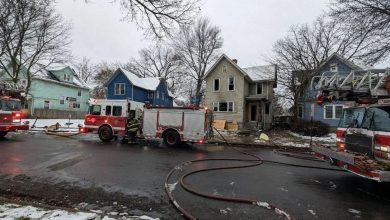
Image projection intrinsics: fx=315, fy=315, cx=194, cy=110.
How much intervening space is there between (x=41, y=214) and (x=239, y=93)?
30.2m

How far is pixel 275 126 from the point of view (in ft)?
116

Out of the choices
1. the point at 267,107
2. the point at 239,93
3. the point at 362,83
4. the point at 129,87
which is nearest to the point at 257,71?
the point at 267,107

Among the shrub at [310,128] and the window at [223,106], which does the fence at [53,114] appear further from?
the shrub at [310,128]

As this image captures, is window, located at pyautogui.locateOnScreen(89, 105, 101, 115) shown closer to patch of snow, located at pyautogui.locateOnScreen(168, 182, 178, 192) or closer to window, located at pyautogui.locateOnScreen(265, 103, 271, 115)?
patch of snow, located at pyautogui.locateOnScreen(168, 182, 178, 192)

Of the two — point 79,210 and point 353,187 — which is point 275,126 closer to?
point 353,187

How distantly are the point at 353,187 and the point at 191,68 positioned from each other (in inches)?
1720

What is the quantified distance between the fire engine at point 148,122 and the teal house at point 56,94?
2608 centimetres

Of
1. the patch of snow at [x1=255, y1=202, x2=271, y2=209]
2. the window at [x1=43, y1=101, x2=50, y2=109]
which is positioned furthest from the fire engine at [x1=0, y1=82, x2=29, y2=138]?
the window at [x1=43, y1=101, x2=50, y2=109]

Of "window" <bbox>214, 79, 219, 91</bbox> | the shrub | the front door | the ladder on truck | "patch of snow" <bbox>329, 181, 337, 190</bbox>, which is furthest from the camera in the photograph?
the front door

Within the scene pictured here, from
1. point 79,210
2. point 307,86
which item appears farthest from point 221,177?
point 307,86

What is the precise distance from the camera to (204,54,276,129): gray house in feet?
112

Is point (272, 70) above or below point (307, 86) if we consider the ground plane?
above

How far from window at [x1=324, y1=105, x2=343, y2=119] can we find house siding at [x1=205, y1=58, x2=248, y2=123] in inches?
336

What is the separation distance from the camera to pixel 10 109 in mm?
18562
